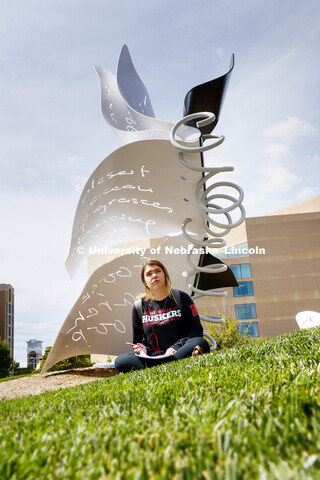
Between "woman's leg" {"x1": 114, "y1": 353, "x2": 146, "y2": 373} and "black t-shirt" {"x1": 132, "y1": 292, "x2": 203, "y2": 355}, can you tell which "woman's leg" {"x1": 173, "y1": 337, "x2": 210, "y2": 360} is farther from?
"woman's leg" {"x1": 114, "y1": 353, "x2": 146, "y2": 373}

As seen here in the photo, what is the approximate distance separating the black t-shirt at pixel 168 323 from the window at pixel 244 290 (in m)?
35.3

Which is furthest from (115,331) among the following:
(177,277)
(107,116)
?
(107,116)

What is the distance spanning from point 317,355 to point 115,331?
9.78m

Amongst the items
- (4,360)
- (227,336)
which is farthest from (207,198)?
(4,360)

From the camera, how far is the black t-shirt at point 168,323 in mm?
6324

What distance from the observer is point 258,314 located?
3962 centimetres

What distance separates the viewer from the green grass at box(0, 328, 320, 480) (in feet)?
3.58

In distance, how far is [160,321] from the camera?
6336 millimetres

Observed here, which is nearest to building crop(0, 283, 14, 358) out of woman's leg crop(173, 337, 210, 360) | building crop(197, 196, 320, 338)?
building crop(197, 196, 320, 338)

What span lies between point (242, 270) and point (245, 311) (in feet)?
14.9

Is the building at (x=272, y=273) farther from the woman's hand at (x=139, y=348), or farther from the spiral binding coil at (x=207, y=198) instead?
the woman's hand at (x=139, y=348)

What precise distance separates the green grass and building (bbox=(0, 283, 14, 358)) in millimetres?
78309

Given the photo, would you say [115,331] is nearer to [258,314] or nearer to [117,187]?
[117,187]

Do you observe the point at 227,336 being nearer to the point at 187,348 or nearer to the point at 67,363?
the point at 67,363
